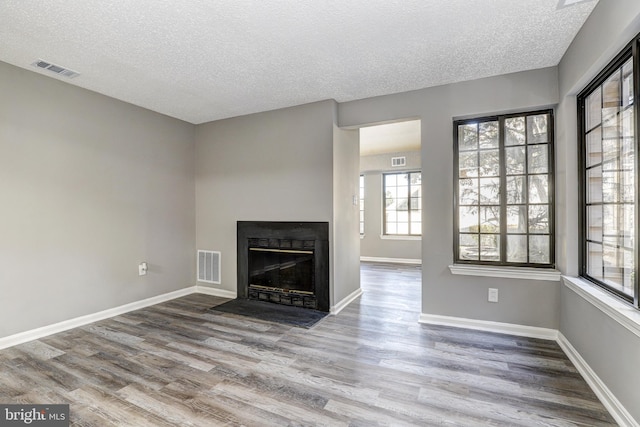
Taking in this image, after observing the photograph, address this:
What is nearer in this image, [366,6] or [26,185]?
[366,6]

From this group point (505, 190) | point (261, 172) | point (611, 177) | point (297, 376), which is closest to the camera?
point (611, 177)

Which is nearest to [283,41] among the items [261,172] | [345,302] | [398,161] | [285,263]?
[261,172]

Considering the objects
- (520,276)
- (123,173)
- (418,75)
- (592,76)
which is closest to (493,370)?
(520,276)

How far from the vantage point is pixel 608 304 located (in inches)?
72.5

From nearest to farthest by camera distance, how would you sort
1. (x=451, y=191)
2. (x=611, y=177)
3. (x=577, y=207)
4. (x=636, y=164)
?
(x=636, y=164)
(x=611, y=177)
(x=577, y=207)
(x=451, y=191)

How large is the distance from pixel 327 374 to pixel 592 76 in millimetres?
3003

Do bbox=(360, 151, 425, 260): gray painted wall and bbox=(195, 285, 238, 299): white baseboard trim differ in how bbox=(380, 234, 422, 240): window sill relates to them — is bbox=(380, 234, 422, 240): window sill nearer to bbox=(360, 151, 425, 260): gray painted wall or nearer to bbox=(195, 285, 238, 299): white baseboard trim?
bbox=(360, 151, 425, 260): gray painted wall

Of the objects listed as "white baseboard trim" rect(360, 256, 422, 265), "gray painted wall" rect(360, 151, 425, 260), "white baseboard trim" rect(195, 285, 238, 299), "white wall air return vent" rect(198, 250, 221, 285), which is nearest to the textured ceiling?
"white wall air return vent" rect(198, 250, 221, 285)

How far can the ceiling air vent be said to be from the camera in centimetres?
277

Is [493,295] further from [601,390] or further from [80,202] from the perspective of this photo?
[80,202]

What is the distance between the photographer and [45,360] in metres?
2.50

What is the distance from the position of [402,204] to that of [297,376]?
19.2 feet

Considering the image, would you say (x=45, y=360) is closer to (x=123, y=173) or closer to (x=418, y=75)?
(x=123, y=173)

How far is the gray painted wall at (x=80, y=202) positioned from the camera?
2.83 metres
